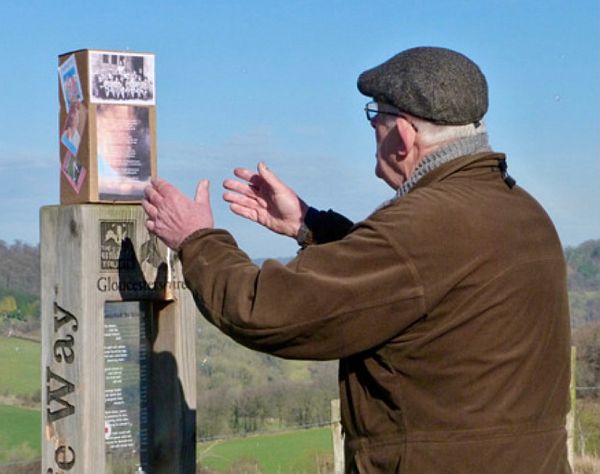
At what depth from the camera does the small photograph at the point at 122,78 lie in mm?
3855

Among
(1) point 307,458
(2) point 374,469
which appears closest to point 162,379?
(2) point 374,469

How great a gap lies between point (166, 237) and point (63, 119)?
0.99 meters

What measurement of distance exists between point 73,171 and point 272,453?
5.73 m

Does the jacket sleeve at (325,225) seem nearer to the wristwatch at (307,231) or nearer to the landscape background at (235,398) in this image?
the wristwatch at (307,231)

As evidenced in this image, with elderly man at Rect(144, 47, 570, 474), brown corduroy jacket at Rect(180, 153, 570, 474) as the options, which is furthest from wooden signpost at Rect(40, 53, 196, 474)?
brown corduroy jacket at Rect(180, 153, 570, 474)

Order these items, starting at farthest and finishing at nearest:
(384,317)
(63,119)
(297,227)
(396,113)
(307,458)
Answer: (307,458), (63,119), (297,227), (396,113), (384,317)

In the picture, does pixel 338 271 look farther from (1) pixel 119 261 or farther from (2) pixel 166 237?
(1) pixel 119 261

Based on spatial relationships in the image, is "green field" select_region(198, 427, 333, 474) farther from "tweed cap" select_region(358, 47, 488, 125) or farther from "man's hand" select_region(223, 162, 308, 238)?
"tweed cap" select_region(358, 47, 488, 125)

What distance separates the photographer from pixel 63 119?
13.2 feet

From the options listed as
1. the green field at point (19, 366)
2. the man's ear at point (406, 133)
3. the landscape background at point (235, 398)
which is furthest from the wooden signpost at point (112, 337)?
→ the green field at point (19, 366)

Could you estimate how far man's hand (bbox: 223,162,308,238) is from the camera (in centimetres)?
371

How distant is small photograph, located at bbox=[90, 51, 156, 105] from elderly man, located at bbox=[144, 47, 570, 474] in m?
0.91

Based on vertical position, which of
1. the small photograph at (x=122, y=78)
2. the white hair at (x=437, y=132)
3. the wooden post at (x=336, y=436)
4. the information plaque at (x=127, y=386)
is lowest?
the wooden post at (x=336, y=436)

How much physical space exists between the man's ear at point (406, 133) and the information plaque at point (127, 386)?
1.27 m
